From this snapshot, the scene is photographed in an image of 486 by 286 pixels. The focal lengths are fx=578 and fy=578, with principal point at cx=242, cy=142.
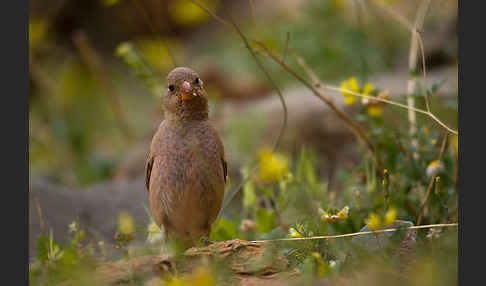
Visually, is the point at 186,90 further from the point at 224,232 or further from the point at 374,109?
the point at 374,109

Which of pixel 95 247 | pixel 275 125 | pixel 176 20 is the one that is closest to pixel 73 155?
pixel 275 125

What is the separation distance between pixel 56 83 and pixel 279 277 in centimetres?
729

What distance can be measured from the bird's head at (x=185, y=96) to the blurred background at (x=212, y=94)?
551mm

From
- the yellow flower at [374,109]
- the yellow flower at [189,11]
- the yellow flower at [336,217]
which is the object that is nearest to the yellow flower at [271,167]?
the yellow flower at [374,109]

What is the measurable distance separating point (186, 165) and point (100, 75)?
3846mm

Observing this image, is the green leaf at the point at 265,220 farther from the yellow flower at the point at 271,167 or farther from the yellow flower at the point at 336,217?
the yellow flower at the point at 336,217

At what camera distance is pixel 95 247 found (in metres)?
3.90

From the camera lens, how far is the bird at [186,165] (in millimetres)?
3395

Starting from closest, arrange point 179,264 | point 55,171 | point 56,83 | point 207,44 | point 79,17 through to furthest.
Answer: point 179,264, point 55,171, point 56,83, point 79,17, point 207,44

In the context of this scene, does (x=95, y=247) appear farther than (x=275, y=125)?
No

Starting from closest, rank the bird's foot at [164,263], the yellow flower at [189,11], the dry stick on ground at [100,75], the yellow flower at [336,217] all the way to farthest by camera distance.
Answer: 1. the bird's foot at [164,263]
2. the yellow flower at [336,217]
3. the dry stick on ground at [100,75]
4. the yellow flower at [189,11]

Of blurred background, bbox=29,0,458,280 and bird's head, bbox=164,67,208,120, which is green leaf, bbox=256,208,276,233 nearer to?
blurred background, bbox=29,0,458,280

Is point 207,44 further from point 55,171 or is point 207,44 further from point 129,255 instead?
point 129,255

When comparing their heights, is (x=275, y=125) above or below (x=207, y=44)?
below
